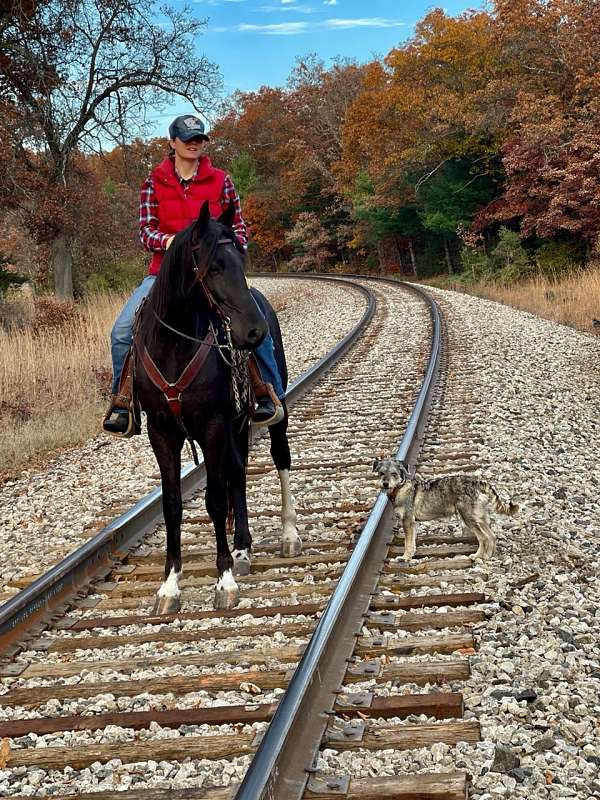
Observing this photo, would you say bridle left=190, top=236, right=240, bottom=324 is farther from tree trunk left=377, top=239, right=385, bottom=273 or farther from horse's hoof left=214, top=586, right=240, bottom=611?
tree trunk left=377, top=239, right=385, bottom=273

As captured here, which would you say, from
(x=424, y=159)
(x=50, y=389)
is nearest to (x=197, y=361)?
(x=50, y=389)

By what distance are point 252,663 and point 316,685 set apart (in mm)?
577

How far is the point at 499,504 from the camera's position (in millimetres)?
5824

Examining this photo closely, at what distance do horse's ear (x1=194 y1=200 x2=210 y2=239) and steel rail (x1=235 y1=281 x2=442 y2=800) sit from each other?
2030 millimetres

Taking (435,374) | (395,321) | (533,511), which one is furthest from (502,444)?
(395,321)

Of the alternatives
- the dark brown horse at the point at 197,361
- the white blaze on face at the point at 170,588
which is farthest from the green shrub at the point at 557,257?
the white blaze on face at the point at 170,588

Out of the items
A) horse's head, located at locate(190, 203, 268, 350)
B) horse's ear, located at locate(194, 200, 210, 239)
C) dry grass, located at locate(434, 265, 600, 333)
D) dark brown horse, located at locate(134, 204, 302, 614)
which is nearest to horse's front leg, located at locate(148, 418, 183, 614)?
dark brown horse, located at locate(134, 204, 302, 614)

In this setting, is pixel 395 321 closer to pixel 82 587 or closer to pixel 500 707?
pixel 82 587

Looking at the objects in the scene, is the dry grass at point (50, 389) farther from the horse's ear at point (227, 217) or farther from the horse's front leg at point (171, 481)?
the horse's ear at point (227, 217)

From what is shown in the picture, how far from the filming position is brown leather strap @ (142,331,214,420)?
510cm

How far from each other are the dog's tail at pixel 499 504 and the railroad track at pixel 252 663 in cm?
32

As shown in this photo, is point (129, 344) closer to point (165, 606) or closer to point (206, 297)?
point (206, 297)

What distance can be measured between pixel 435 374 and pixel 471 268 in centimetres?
2531

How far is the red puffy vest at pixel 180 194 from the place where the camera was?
5.57 meters
